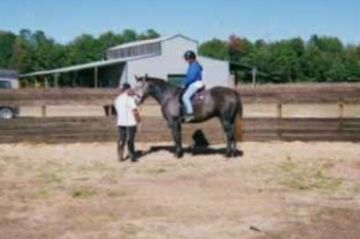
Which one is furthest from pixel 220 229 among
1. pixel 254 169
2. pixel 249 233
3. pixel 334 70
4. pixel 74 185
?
pixel 334 70

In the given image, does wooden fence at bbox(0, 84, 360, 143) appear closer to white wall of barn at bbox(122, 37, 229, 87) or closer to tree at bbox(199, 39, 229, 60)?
white wall of barn at bbox(122, 37, 229, 87)

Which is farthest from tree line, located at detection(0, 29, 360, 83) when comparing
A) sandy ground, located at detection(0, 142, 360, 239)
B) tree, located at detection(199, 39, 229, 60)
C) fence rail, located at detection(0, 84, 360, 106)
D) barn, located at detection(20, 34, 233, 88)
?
sandy ground, located at detection(0, 142, 360, 239)

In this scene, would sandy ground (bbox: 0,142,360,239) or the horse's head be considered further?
the horse's head

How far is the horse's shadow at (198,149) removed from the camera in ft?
51.2

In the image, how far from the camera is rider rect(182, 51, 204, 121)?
48.1ft

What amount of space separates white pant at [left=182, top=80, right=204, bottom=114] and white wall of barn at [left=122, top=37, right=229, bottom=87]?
1881 inches

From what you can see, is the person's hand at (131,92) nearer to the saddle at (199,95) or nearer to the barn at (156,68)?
the saddle at (199,95)

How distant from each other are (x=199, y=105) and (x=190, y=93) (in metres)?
0.34

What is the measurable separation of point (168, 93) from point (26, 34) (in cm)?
17560

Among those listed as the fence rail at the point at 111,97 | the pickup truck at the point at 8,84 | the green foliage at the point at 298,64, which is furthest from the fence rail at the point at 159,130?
the green foliage at the point at 298,64

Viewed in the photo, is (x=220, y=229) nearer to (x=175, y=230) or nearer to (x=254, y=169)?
(x=175, y=230)

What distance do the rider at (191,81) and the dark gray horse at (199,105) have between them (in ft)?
0.48

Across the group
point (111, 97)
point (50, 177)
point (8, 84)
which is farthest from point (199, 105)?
point (8, 84)

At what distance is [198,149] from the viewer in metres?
16.4
